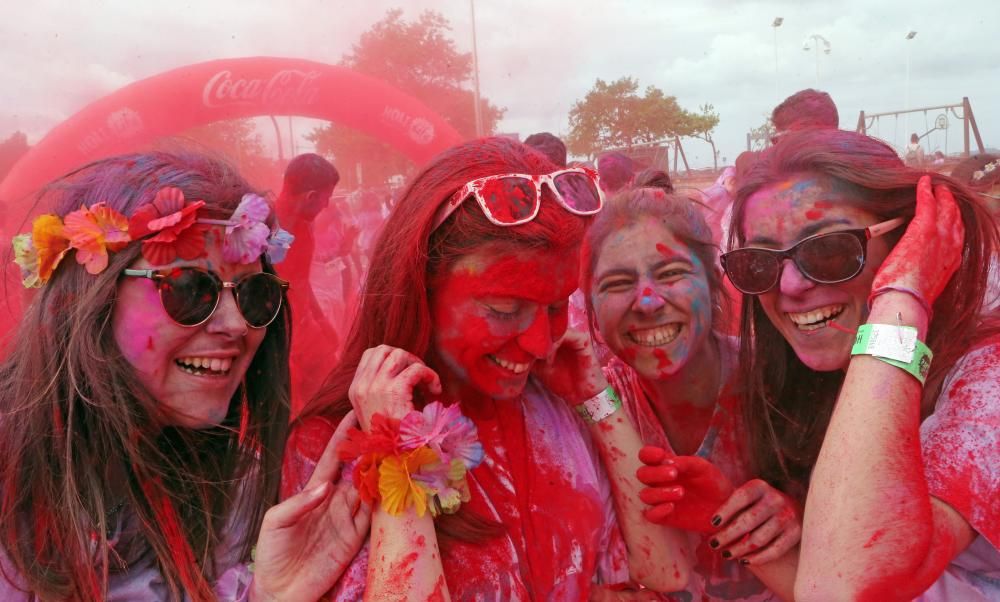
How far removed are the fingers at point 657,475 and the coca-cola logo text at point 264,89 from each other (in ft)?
10.9

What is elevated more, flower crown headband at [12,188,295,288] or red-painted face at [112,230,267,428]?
flower crown headband at [12,188,295,288]

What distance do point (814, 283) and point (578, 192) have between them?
0.75 meters

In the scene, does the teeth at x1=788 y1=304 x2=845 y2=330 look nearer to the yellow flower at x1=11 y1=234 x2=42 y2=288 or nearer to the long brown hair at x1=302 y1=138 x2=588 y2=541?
the long brown hair at x1=302 y1=138 x2=588 y2=541

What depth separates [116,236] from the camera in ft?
5.49

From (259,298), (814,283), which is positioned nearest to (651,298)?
(814,283)

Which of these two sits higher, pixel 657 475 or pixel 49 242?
pixel 49 242

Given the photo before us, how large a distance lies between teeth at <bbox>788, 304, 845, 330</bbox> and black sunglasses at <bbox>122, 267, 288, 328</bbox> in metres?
1.56

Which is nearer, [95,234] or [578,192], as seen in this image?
[95,234]

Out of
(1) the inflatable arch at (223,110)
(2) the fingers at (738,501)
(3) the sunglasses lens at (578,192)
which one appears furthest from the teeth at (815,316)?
(1) the inflatable arch at (223,110)

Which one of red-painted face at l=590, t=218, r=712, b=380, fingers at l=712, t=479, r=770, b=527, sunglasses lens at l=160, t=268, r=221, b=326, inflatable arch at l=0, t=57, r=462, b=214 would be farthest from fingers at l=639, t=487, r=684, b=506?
inflatable arch at l=0, t=57, r=462, b=214

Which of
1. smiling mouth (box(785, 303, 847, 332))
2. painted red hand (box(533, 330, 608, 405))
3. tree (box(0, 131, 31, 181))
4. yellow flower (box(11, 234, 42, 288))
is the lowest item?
painted red hand (box(533, 330, 608, 405))

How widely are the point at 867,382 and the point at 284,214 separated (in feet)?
10.2

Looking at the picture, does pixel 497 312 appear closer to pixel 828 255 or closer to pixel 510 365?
pixel 510 365

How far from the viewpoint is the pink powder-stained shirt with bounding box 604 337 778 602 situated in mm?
2211
